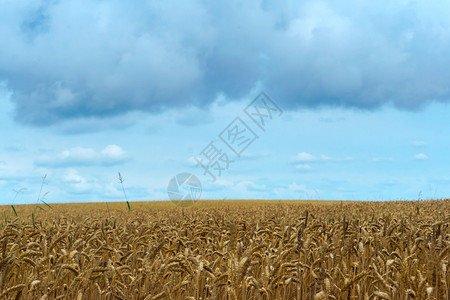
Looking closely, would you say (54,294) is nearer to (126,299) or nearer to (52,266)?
(52,266)

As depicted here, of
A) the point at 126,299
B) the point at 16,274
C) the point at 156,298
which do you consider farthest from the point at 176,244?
the point at 156,298

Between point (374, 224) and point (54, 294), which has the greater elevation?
point (374, 224)

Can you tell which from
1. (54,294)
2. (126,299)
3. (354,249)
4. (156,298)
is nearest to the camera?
(156,298)

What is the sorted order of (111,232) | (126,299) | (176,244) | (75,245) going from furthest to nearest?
1. (111,232)
2. (176,244)
3. (75,245)
4. (126,299)

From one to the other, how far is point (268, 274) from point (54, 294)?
91.8 inches

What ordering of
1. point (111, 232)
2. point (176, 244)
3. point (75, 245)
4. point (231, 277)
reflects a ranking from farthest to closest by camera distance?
1. point (111, 232)
2. point (176, 244)
3. point (75, 245)
4. point (231, 277)

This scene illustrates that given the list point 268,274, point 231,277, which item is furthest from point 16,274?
point 268,274

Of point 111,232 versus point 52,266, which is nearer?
point 52,266

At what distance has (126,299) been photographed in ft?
12.5

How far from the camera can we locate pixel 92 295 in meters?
4.50

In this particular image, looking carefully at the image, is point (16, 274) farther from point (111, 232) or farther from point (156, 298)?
point (156, 298)

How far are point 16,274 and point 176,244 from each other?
87.2 inches

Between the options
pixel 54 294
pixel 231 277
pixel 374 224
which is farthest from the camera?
pixel 374 224

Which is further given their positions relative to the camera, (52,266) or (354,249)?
(354,249)
